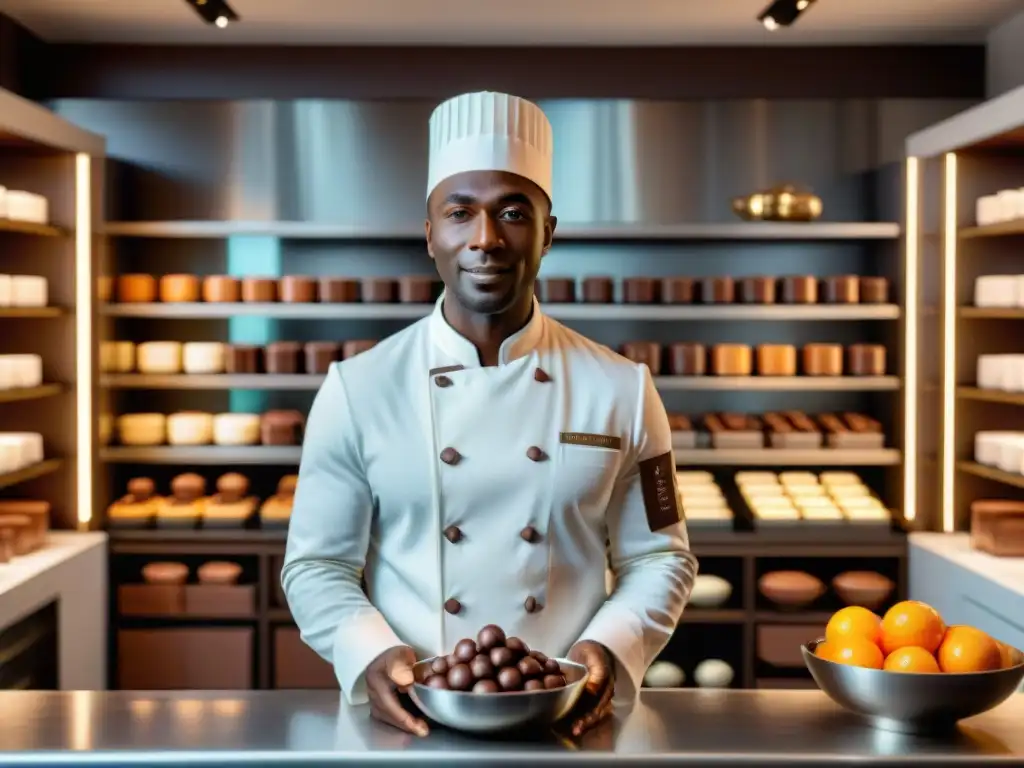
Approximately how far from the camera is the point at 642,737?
5.24 feet

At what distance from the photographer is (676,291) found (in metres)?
4.89

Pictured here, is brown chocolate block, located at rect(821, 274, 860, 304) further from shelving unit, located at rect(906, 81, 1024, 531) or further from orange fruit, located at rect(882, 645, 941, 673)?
orange fruit, located at rect(882, 645, 941, 673)

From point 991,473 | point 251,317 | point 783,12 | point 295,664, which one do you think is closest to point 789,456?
point 991,473

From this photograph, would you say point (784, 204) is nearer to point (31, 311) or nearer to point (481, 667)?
point (31, 311)

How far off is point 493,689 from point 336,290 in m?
3.53

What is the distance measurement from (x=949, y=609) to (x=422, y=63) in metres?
3.11

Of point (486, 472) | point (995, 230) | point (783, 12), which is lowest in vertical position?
point (486, 472)

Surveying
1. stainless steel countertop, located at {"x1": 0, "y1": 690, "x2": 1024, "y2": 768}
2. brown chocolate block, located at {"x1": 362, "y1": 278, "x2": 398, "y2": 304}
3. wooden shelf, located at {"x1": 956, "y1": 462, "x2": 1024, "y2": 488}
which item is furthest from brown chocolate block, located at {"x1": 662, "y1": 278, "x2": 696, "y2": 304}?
stainless steel countertop, located at {"x1": 0, "y1": 690, "x2": 1024, "y2": 768}

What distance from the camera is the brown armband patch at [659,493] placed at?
2.06 meters

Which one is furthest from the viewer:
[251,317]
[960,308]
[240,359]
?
[251,317]

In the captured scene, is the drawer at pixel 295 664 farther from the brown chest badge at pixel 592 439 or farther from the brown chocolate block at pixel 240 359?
the brown chest badge at pixel 592 439

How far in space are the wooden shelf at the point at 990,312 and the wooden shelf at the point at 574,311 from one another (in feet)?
0.91

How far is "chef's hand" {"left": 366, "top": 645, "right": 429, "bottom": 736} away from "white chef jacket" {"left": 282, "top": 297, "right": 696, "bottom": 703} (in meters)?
0.27

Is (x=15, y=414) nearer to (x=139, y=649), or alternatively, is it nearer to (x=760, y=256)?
(x=139, y=649)
